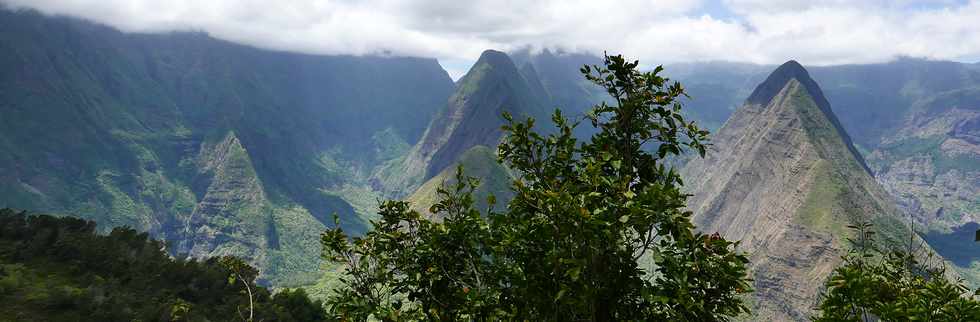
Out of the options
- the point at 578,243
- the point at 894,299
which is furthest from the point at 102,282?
the point at 894,299

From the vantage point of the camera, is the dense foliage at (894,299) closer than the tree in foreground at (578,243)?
No

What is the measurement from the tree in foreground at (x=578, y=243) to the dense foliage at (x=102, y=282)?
35610mm

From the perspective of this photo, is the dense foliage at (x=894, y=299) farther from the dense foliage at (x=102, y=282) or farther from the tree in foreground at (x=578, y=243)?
the dense foliage at (x=102, y=282)

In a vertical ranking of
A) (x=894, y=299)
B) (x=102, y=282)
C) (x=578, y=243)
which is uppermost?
(x=578, y=243)

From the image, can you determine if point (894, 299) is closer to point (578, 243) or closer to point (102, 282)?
point (578, 243)

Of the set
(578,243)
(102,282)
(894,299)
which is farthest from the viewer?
(102,282)

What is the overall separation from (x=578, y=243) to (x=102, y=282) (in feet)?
236

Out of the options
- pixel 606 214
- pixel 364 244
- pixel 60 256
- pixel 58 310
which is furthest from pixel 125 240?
pixel 606 214

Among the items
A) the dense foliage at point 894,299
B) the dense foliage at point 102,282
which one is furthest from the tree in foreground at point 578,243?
the dense foliage at point 102,282

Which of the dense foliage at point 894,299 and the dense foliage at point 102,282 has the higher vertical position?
the dense foliage at point 894,299

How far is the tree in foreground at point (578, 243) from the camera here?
805cm

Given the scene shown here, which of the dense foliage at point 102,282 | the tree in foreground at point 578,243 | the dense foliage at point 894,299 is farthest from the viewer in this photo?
the dense foliage at point 102,282

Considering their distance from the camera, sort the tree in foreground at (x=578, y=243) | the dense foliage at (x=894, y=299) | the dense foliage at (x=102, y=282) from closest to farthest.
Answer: the tree in foreground at (x=578, y=243)
the dense foliage at (x=894, y=299)
the dense foliage at (x=102, y=282)

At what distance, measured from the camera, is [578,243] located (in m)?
8.15
